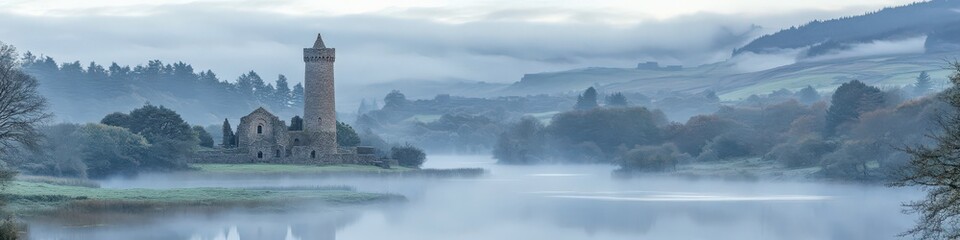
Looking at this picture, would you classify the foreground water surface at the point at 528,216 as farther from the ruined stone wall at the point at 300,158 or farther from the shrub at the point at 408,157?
the shrub at the point at 408,157

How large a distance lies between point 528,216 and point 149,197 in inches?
634

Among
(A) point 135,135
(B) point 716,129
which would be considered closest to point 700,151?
(B) point 716,129

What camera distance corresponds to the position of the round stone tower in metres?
120

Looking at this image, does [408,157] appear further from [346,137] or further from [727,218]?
[727,218]

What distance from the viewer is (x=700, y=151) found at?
15962 cm

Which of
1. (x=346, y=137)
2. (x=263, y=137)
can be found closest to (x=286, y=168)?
(x=263, y=137)

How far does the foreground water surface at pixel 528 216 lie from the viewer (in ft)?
202

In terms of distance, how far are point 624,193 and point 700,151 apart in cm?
5928

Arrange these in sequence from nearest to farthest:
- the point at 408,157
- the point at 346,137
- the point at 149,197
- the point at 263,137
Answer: the point at 149,197
the point at 263,137
the point at 408,157
the point at 346,137

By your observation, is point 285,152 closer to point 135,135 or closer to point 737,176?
point 135,135

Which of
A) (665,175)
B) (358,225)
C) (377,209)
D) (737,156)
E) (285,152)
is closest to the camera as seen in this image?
(358,225)

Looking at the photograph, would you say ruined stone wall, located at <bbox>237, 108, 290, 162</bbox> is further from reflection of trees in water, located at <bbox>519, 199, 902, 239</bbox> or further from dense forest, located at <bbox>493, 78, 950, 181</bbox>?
reflection of trees in water, located at <bbox>519, 199, 902, 239</bbox>

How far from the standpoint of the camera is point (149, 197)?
70.9 m

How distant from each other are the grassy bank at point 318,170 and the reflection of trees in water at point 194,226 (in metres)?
33.9
